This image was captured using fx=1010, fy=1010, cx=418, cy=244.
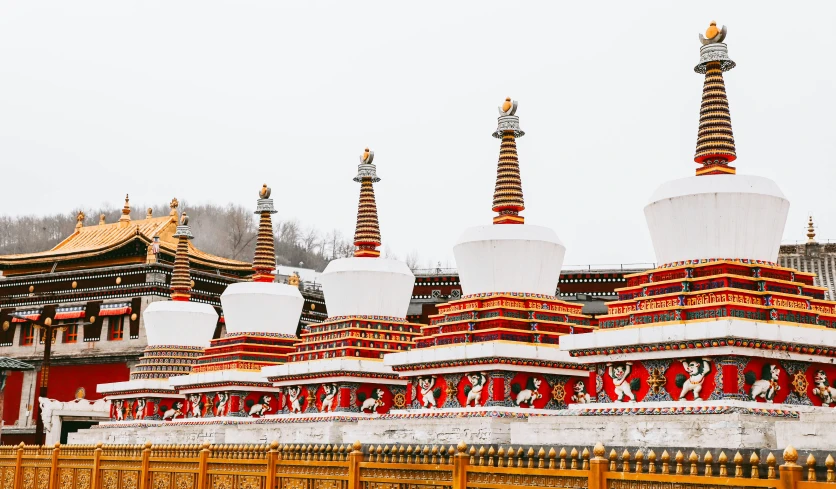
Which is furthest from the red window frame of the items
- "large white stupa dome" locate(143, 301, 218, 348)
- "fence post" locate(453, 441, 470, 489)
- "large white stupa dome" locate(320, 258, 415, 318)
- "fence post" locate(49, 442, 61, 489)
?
"fence post" locate(453, 441, 470, 489)

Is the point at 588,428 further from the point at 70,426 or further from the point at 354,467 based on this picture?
the point at 70,426

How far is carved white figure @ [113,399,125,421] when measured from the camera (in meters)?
25.4

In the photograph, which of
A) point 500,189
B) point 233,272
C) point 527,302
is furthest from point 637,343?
point 233,272

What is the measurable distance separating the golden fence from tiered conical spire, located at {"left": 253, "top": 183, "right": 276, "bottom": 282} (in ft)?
23.4

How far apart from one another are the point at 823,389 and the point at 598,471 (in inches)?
221

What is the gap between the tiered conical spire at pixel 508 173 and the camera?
53.0ft

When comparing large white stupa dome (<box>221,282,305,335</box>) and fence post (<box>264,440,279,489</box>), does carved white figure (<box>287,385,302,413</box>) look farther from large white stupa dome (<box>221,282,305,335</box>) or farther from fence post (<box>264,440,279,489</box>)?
fence post (<box>264,440,279,489</box>)

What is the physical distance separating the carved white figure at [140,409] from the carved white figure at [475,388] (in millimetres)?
12128

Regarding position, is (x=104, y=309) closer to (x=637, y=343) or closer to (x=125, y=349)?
(x=125, y=349)

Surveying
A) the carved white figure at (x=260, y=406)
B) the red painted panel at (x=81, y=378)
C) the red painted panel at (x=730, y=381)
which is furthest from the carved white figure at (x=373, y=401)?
the red painted panel at (x=81, y=378)

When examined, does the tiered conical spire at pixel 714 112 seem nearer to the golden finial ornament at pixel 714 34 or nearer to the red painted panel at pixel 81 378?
the golden finial ornament at pixel 714 34

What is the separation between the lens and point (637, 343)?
1199 cm

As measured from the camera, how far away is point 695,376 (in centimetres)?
1159

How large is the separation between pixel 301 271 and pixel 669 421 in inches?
1718
